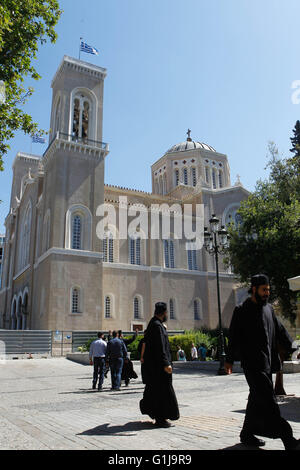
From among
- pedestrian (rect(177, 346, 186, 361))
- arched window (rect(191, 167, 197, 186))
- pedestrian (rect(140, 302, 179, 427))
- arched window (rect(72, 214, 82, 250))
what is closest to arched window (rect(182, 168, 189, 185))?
arched window (rect(191, 167, 197, 186))

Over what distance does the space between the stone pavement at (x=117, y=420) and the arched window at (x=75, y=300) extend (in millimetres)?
17681

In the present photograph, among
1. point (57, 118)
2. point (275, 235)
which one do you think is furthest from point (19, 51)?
point (57, 118)

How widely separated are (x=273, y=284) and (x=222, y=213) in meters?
18.1

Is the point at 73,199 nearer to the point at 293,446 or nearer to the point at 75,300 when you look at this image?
the point at 75,300

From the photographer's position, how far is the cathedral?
2781cm

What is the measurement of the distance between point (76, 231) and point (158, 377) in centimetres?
2492

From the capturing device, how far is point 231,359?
14.0 feet

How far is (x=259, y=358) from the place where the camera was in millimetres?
4012

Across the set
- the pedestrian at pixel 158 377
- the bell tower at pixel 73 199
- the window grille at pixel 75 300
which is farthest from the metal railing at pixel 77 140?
the pedestrian at pixel 158 377

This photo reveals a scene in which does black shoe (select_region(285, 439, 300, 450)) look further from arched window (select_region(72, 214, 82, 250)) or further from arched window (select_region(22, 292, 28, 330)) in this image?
arched window (select_region(22, 292, 28, 330))

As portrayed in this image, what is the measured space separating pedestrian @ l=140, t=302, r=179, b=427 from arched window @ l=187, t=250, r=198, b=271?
29.7 metres

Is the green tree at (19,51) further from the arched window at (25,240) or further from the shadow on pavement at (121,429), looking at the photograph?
the arched window at (25,240)

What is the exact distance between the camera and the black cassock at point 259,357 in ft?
12.2
